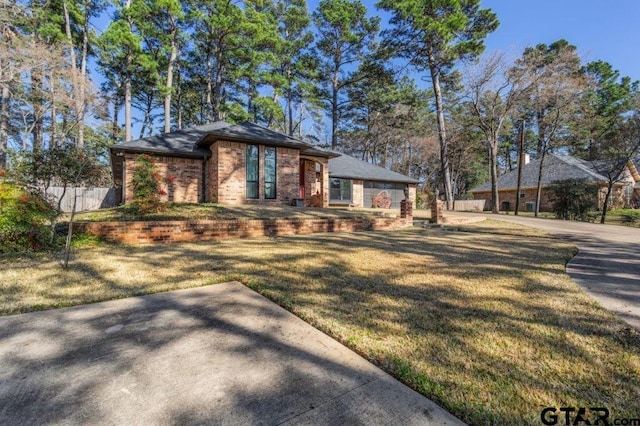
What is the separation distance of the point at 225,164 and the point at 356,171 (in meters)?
10.8

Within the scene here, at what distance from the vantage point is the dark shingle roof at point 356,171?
1890 cm

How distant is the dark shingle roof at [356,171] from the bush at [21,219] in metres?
14.5

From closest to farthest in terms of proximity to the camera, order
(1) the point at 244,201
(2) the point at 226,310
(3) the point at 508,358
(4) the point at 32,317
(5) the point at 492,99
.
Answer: (3) the point at 508,358
(4) the point at 32,317
(2) the point at 226,310
(1) the point at 244,201
(5) the point at 492,99

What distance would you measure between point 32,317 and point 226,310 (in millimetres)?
1699

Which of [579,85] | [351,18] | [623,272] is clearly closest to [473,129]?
[579,85]

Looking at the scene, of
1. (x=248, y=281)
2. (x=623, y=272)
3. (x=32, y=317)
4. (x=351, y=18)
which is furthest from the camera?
(x=351, y=18)

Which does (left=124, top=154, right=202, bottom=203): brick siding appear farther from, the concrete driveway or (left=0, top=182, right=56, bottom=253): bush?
the concrete driveway

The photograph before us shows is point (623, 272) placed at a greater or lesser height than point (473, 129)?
lesser

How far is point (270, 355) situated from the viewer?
6.37ft

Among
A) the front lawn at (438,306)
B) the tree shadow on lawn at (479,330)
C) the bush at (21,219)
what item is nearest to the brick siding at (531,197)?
the front lawn at (438,306)

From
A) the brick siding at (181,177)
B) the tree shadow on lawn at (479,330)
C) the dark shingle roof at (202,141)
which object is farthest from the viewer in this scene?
the brick siding at (181,177)

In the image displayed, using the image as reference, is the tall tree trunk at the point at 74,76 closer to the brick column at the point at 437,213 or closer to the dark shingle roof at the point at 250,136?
the dark shingle roof at the point at 250,136

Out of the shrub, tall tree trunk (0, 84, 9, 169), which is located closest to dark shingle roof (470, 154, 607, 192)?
the shrub

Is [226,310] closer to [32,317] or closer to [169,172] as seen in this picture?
[32,317]
